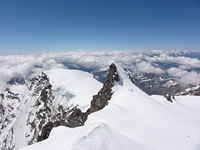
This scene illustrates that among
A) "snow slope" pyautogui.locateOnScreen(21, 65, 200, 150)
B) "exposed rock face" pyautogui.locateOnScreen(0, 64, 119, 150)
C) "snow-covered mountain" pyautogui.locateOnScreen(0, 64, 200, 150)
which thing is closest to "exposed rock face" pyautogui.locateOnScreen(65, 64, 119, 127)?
"snow-covered mountain" pyautogui.locateOnScreen(0, 64, 200, 150)

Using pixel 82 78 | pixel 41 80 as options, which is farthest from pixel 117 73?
pixel 41 80

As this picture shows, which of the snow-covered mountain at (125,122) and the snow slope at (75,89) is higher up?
the snow-covered mountain at (125,122)

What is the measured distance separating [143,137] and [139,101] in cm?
1611

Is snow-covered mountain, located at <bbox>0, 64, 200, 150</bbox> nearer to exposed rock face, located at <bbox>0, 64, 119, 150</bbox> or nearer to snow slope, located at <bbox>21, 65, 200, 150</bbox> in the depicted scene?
snow slope, located at <bbox>21, 65, 200, 150</bbox>

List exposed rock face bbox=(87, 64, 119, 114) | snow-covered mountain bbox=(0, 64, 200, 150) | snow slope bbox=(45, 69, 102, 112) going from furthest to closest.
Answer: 1. snow slope bbox=(45, 69, 102, 112)
2. exposed rock face bbox=(87, 64, 119, 114)
3. snow-covered mountain bbox=(0, 64, 200, 150)

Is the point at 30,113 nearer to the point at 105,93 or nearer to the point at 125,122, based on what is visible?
the point at 105,93

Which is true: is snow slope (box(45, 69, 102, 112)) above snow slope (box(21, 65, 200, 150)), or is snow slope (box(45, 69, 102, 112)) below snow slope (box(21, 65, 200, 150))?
below

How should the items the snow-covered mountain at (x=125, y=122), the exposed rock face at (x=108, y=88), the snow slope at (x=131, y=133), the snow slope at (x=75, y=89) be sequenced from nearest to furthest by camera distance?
the snow slope at (x=131, y=133)
the snow-covered mountain at (x=125, y=122)
the exposed rock face at (x=108, y=88)
the snow slope at (x=75, y=89)

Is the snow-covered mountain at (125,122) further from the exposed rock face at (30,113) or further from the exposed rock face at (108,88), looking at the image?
the exposed rock face at (30,113)

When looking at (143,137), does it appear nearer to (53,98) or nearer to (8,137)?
(53,98)

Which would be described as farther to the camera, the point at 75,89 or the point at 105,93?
the point at 75,89

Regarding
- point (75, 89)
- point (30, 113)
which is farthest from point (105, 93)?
point (30, 113)

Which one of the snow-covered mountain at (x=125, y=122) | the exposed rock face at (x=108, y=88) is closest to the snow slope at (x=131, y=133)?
the snow-covered mountain at (x=125, y=122)

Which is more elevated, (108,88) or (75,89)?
(108,88)
